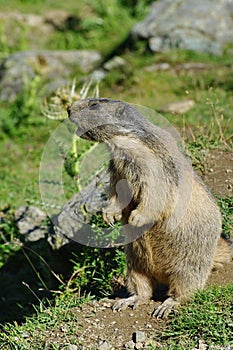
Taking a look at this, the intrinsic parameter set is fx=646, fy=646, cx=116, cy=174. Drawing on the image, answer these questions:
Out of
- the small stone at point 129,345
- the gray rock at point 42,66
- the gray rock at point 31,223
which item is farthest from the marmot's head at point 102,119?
the gray rock at point 42,66

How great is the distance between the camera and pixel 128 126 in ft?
15.0

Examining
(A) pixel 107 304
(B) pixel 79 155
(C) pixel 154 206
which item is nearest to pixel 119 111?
(C) pixel 154 206

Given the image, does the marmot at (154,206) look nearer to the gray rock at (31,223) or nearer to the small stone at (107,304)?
the small stone at (107,304)

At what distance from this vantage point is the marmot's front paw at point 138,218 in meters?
4.59

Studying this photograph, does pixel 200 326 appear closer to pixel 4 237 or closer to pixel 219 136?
pixel 219 136

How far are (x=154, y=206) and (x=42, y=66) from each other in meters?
7.21

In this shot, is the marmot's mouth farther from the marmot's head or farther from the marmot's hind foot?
the marmot's hind foot

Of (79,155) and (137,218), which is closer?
(137,218)

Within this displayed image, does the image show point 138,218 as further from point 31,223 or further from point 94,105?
point 31,223

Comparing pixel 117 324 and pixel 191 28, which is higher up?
pixel 191 28

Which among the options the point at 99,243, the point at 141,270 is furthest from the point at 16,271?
the point at 141,270

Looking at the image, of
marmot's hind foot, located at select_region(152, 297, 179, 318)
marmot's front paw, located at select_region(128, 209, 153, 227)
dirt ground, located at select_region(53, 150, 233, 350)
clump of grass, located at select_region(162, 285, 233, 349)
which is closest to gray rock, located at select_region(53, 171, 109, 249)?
dirt ground, located at select_region(53, 150, 233, 350)

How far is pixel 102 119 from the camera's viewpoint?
14.9 feet

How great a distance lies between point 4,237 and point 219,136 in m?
2.63
